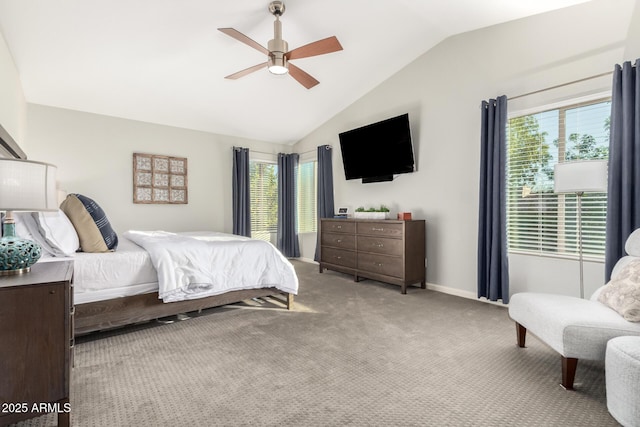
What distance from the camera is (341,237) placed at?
4.95m

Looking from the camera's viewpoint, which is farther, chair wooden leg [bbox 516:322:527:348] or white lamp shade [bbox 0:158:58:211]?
chair wooden leg [bbox 516:322:527:348]

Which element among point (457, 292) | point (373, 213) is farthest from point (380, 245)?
point (457, 292)

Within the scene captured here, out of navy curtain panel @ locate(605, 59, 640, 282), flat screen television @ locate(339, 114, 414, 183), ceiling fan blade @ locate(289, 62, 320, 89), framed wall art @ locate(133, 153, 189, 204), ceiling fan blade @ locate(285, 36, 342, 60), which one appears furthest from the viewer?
framed wall art @ locate(133, 153, 189, 204)

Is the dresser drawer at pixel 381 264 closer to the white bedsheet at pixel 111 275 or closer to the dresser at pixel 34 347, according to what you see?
the white bedsheet at pixel 111 275

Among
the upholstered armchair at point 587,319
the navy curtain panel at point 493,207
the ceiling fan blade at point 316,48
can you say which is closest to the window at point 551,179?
the navy curtain panel at point 493,207

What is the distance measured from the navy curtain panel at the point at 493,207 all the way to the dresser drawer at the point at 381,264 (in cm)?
93

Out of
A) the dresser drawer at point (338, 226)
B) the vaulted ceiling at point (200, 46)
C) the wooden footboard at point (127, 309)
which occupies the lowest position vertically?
the wooden footboard at point (127, 309)

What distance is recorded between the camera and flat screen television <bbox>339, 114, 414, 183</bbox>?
4371mm

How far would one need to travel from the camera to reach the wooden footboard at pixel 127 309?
2.44 m

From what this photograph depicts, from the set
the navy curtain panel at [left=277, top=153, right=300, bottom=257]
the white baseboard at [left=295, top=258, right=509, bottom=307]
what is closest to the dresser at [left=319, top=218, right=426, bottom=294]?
the white baseboard at [left=295, top=258, right=509, bottom=307]

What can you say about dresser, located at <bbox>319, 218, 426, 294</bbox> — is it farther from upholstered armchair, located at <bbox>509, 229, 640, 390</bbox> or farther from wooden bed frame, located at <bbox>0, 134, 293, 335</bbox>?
wooden bed frame, located at <bbox>0, 134, 293, 335</bbox>

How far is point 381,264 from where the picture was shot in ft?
14.1

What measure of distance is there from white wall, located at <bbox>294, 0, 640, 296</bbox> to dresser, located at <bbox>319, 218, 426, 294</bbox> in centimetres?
29

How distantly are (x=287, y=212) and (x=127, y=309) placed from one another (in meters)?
4.17
